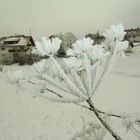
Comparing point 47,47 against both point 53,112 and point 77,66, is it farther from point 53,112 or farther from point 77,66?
point 53,112

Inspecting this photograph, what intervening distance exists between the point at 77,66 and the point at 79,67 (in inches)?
0.9

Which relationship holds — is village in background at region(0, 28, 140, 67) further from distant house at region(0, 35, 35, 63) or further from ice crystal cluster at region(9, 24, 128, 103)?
ice crystal cluster at region(9, 24, 128, 103)

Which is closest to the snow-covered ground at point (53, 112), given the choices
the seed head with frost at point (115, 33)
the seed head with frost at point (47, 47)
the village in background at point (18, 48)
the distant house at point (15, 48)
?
the seed head with frost at point (115, 33)

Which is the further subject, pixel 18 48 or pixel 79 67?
pixel 18 48

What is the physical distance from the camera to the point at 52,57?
3.93m

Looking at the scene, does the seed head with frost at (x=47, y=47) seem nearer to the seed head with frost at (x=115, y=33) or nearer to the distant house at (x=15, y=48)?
the seed head with frost at (x=115, y=33)

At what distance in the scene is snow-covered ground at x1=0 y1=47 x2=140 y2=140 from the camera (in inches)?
715

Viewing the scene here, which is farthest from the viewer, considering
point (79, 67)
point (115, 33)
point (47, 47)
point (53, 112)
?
point (53, 112)

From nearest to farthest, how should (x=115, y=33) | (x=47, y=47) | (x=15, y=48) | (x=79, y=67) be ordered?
(x=47, y=47), (x=79, y=67), (x=115, y=33), (x=15, y=48)

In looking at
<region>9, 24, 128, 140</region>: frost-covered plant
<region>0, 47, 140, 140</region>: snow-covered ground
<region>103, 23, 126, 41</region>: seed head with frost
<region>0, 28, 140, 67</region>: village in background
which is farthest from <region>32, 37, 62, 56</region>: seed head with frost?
<region>0, 28, 140, 67</region>: village in background

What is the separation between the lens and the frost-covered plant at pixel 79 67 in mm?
3693

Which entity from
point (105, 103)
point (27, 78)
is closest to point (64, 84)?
point (27, 78)

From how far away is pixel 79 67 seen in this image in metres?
4.04

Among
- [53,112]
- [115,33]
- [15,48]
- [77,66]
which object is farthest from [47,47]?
[15,48]
